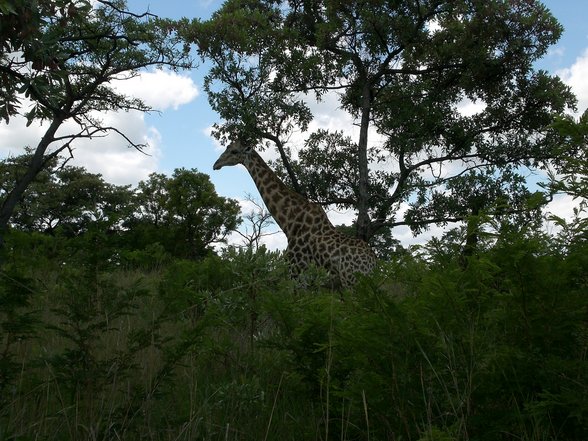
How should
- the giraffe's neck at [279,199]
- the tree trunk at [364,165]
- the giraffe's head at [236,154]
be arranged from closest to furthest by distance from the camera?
the giraffe's neck at [279,199], the giraffe's head at [236,154], the tree trunk at [364,165]

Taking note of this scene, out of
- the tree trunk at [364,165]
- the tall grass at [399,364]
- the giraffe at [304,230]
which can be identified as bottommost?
the tall grass at [399,364]

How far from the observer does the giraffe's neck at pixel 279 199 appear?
38.3 feet

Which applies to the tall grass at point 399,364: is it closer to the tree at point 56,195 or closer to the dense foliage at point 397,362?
the dense foliage at point 397,362

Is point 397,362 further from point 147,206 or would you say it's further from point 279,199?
point 147,206

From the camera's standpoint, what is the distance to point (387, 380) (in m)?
3.32

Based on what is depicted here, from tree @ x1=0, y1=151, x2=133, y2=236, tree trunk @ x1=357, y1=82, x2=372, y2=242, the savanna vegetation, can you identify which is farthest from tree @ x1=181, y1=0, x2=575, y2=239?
tree @ x1=0, y1=151, x2=133, y2=236

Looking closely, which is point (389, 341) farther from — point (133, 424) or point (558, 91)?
point (558, 91)

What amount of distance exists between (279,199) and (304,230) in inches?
38.4

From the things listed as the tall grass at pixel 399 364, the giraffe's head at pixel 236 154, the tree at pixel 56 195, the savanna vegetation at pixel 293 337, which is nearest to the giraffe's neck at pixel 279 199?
the giraffe's head at pixel 236 154

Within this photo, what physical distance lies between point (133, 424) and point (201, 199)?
30813mm

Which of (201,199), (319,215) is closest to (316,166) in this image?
(319,215)

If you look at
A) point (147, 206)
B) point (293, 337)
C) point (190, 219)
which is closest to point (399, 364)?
point (293, 337)

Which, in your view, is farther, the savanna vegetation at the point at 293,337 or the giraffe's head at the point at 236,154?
the giraffe's head at the point at 236,154

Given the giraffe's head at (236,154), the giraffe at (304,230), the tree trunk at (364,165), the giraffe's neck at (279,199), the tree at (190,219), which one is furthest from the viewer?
the tree at (190,219)
